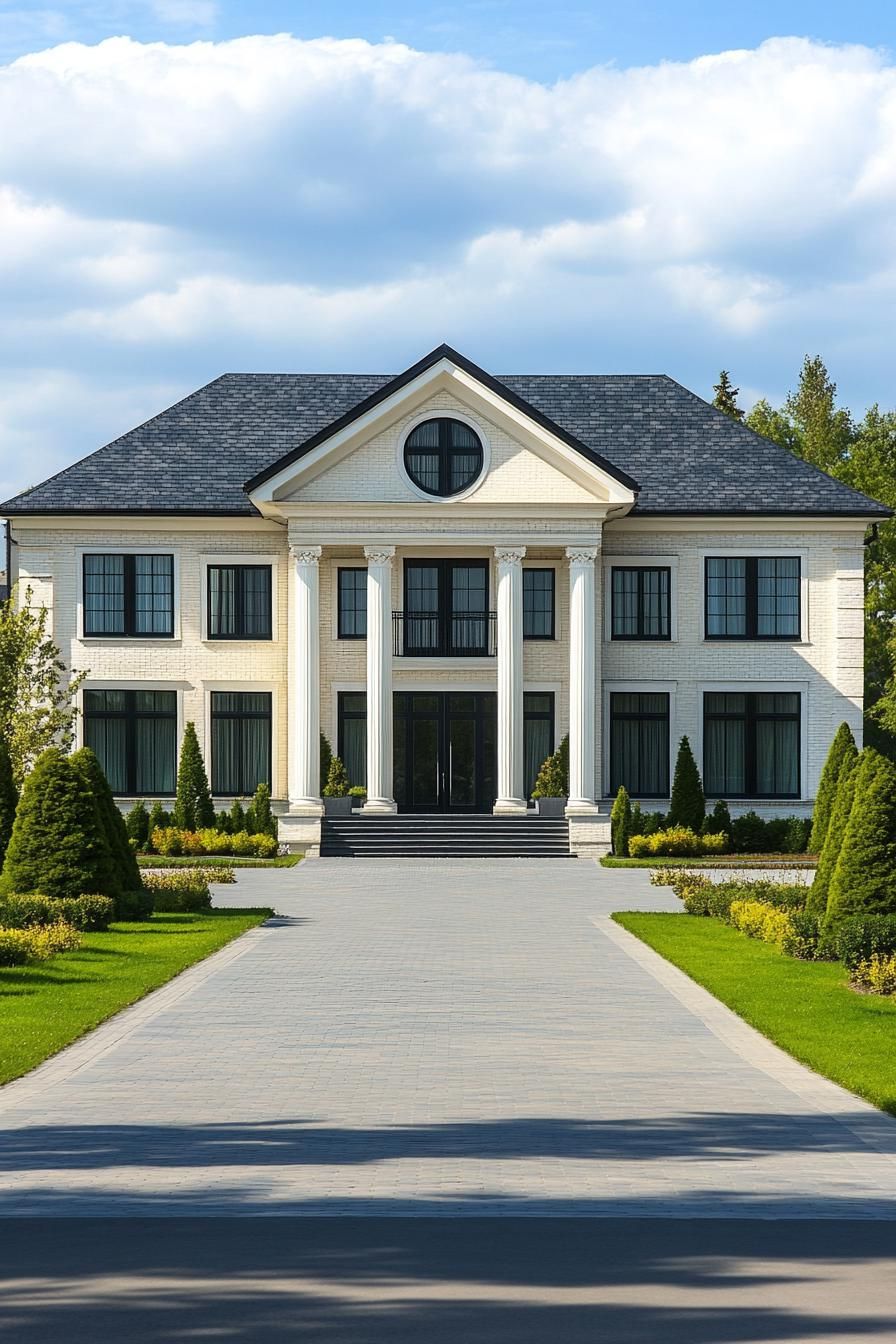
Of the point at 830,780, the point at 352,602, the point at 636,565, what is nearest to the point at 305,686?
the point at 352,602

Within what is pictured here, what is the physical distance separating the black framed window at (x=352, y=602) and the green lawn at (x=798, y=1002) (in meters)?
20.2

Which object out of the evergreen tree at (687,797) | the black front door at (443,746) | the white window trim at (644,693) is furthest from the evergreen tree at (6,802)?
the white window trim at (644,693)

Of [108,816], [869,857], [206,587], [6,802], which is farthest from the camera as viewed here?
[206,587]

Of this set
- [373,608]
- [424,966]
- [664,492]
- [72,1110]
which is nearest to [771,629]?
[664,492]

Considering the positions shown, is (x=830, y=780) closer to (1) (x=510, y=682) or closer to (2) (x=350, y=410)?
(1) (x=510, y=682)

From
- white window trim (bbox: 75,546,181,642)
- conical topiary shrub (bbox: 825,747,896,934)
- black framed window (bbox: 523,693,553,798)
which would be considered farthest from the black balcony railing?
conical topiary shrub (bbox: 825,747,896,934)

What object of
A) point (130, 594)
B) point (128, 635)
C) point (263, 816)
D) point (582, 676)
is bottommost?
point (263, 816)

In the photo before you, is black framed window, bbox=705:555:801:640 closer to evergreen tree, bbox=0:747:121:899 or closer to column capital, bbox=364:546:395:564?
column capital, bbox=364:546:395:564

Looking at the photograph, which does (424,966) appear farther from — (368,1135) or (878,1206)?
(878,1206)

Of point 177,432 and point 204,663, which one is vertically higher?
point 177,432

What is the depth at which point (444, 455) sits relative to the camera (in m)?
39.9

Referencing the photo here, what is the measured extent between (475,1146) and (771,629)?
110 feet

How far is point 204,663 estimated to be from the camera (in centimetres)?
4194

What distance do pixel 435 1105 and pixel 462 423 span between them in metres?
30.1
